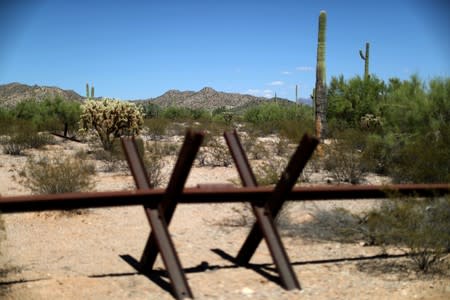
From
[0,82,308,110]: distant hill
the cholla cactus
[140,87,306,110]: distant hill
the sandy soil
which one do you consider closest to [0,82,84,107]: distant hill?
[0,82,308,110]: distant hill

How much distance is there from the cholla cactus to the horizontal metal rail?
43.4ft

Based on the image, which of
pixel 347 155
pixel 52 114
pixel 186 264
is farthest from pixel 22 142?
pixel 186 264

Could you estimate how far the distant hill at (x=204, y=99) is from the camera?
102m

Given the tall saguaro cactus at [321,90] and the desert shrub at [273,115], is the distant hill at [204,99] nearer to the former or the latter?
the desert shrub at [273,115]

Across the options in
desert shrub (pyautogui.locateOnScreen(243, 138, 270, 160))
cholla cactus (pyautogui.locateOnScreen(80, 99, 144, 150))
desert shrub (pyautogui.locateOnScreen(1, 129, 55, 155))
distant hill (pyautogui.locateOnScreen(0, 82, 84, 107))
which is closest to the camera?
desert shrub (pyautogui.locateOnScreen(243, 138, 270, 160))

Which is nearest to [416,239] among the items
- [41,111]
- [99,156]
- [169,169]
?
[169,169]

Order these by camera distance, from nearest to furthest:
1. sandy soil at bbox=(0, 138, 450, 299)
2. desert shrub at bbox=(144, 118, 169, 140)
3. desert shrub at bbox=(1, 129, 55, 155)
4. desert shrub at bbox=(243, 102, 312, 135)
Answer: sandy soil at bbox=(0, 138, 450, 299), desert shrub at bbox=(1, 129, 55, 155), desert shrub at bbox=(144, 118, 169, 140), desert shrub at bbox=(243, 102, 312, 135)

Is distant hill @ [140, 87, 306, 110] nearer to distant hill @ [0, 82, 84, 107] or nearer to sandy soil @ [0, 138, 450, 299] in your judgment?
distant hill @ [0, 82, 84, 107]

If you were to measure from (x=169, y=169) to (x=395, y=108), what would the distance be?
5829 millimetres

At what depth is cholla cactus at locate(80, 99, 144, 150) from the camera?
57.2ft

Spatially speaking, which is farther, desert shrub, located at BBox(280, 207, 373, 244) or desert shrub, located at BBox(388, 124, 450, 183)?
desert shrub, located at BBox(388, 124, 450, 183)

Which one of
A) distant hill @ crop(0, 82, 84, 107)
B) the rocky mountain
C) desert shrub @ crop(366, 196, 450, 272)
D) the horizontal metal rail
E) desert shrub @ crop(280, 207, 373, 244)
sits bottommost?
the rocky mountain

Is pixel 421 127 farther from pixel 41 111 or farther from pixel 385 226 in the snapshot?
pixel 41 111

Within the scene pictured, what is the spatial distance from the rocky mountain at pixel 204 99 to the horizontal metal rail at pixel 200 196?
95.0m
